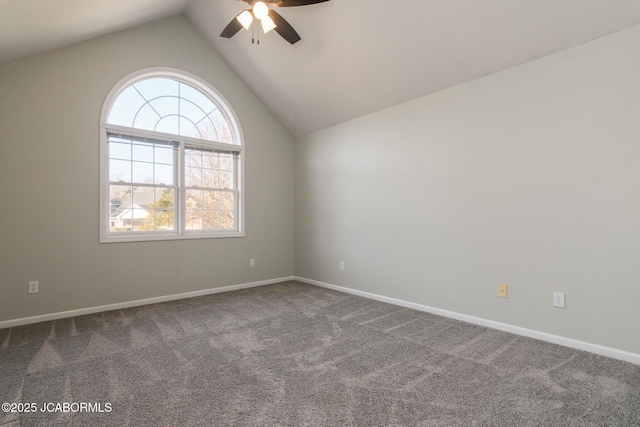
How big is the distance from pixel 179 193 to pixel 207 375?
8.92 feet

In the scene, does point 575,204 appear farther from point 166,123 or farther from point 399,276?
point 166,123

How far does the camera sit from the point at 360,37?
3.30 metres

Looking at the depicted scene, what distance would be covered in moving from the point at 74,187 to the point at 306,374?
3104 millimetres

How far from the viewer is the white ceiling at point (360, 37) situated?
8.00ft

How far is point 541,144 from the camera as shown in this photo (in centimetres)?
270

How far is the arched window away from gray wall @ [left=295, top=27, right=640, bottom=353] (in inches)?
72.2

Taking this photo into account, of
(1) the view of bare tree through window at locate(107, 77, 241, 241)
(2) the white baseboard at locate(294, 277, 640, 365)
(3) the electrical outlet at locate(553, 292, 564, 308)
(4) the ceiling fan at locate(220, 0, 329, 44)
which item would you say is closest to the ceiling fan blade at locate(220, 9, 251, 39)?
(4) the ceiling fan at locate(220, 0, 329, 44)

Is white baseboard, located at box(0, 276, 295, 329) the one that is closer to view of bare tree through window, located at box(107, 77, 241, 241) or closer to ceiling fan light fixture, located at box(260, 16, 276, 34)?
view of bare tree through window, located at box(107, 77, 241, 241)

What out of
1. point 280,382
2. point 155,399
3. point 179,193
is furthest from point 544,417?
point 179,193

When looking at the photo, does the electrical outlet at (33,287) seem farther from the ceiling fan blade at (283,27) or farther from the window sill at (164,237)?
the ceiling fan blade at (283,27)

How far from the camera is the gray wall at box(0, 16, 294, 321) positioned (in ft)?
10.4

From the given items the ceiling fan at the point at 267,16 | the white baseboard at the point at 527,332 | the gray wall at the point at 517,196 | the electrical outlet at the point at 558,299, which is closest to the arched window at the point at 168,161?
Answer: the ceiling fan at the point at 267,16

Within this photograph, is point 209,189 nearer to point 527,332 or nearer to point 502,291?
point 502,291

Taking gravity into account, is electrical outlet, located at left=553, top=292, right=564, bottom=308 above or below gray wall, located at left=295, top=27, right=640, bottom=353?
below
